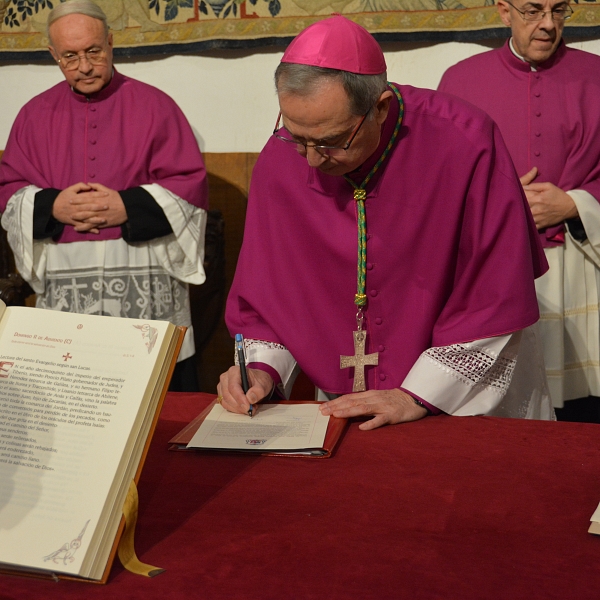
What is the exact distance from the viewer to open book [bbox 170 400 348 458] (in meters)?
1.99

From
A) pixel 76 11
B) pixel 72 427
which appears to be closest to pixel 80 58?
pixel 76 11

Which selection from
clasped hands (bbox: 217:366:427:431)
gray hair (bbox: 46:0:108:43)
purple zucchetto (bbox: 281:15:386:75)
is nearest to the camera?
clasped hands (bbox: 217:366:427:431)

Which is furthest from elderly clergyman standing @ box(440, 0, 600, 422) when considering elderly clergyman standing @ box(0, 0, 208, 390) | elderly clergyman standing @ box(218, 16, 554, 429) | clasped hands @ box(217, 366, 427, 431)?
clasped hands @ box(217, 366, 427, 431)

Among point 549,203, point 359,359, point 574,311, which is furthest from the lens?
point 574,311

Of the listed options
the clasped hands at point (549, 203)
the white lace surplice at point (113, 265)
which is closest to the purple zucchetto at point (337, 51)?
the clasped hands at point (549, 203)

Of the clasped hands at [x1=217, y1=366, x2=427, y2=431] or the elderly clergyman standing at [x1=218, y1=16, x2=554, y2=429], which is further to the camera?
the elderly clergyman standing at [x1=218, y1=16, x2=554, y2=429]

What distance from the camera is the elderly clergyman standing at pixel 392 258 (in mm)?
2422

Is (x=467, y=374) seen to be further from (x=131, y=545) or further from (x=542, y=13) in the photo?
(x=542, y=13)

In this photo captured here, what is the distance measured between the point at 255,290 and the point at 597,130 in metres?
2.22

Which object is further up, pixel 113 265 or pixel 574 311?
pixel 113 265

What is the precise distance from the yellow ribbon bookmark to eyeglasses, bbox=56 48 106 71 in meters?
3.41

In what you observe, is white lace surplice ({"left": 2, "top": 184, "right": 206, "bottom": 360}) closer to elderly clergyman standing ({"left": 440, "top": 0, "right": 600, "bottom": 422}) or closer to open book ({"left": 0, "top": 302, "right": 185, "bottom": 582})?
elderly clergyman standing ({"left": 440, "top": 0, "right": 600, "bottom": 422})

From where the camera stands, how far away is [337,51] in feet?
7.60

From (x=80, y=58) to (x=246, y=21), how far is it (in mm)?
1433
